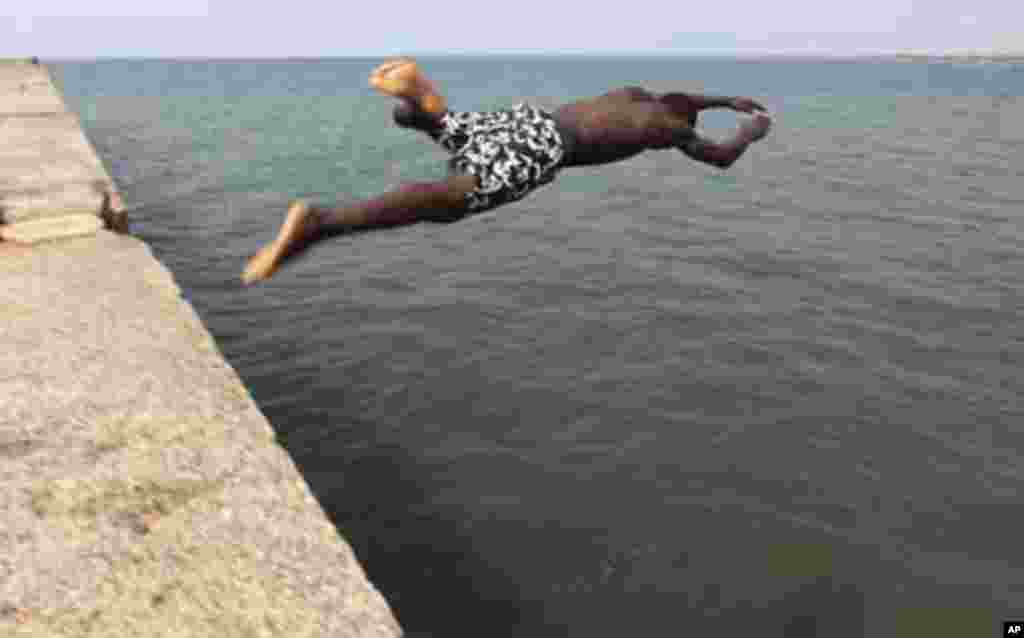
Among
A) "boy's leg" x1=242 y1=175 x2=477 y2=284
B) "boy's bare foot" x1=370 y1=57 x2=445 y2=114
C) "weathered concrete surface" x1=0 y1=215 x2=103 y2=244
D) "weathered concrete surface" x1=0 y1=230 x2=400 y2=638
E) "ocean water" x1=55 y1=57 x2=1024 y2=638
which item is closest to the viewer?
"weathered concrete surface" x1=0 y1=230 x2=400 y2=638

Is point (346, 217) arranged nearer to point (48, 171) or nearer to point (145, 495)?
point (145, 495)

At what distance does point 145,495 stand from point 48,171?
9.97 m

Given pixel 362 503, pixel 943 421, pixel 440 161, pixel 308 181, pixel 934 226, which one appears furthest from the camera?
pixel 440 161

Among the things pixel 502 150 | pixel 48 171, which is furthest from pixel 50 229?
pixel 502 150

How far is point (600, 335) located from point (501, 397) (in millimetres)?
3069

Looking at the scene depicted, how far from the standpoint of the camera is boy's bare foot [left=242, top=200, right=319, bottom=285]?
3811mm

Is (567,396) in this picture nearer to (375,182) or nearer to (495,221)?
(495,221)

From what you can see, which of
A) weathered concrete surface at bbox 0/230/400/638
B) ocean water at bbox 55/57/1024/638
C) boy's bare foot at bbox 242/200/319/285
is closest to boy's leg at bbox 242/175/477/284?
boy's bare foot at bbox 242/200/319/285

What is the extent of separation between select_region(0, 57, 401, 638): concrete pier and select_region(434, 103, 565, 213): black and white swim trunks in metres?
2.03

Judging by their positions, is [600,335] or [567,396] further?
[600,335]

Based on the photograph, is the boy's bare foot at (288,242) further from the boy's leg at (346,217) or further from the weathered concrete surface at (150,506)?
the weathered concrete surface at (150,506)

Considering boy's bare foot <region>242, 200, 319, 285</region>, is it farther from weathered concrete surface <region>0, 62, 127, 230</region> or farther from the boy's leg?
weathered concrete surface <region>0, 62, 127, 230</region>

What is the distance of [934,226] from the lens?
65.9 feet

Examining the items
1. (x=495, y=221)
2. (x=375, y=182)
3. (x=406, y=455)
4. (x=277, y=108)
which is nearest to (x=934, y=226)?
(x=495, y=221)
